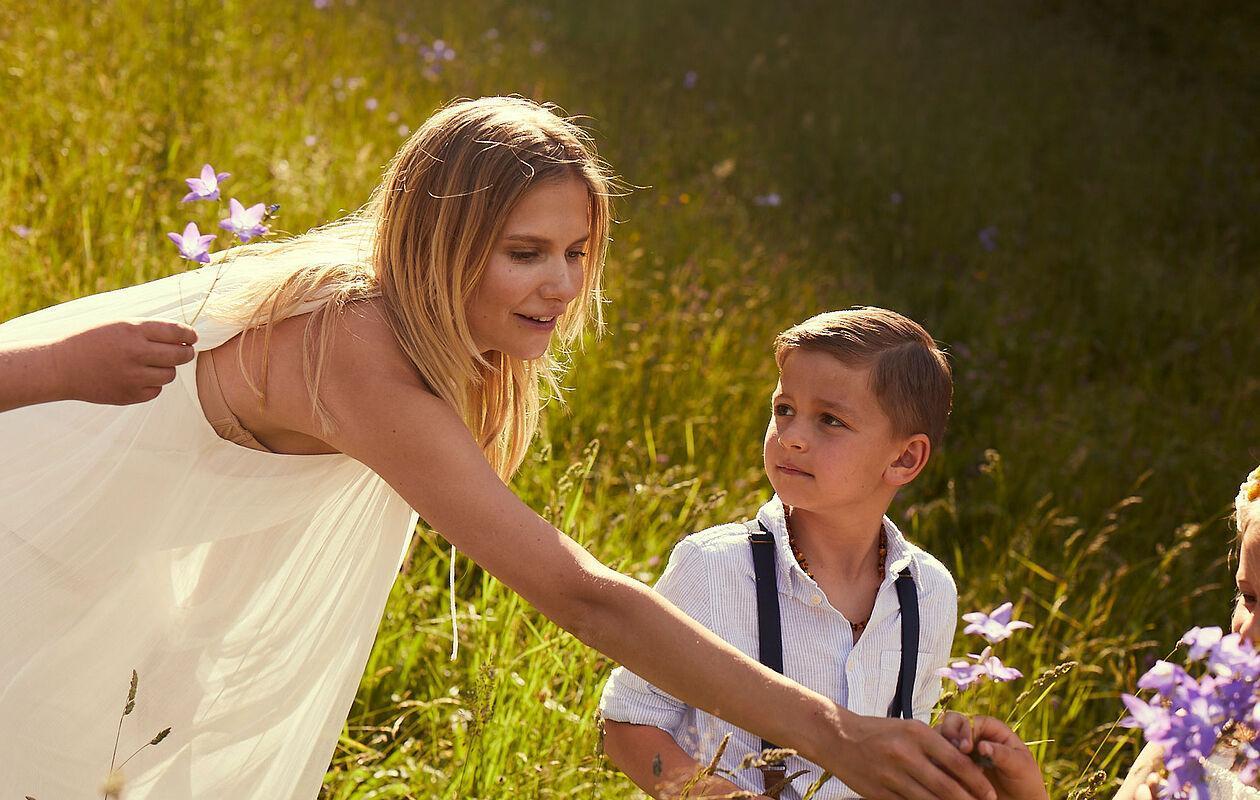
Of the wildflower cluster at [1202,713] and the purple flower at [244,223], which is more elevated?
the purple flower at [244,223]

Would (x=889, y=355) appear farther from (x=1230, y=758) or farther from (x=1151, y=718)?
(x=1151, y=718)

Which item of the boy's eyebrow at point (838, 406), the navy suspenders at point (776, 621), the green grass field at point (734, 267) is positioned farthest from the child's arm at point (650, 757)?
the boy's eyebrow at point (838, 406)

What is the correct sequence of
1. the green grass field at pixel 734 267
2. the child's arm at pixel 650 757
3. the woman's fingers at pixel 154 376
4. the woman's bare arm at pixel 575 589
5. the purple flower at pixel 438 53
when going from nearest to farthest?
1. the woman's bare arm at pixel 575 589
2. the woman's fingers at pixel 154 376
3. the child's arm at pixel 650 757
4. the green grass field at pixel 734 267
5. the purple flower at pixel 438 53

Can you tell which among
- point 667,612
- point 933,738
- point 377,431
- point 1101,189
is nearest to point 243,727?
point 377,431

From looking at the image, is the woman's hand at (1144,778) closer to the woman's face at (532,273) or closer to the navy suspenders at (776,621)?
the navy suspenders at (776,621)

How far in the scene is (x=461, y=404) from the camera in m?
2.12

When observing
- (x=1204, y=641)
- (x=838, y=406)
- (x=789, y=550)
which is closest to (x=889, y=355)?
(x=838, y=406)

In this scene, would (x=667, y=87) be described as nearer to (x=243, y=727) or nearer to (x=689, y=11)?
(x=689, y=11)

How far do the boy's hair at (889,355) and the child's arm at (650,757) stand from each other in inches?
25.9

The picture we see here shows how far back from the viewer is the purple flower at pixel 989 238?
22.3 ft

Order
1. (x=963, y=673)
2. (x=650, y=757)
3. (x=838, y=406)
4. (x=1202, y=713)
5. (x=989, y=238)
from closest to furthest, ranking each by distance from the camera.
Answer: (x=1202, y=713) → (x=963, y=673) → (x=650, y=757) → (x=838, y=406) → (x=989, y=238)

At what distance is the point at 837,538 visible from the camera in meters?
2.12

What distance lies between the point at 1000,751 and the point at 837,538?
24.9 inches

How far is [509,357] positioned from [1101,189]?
261 inches
